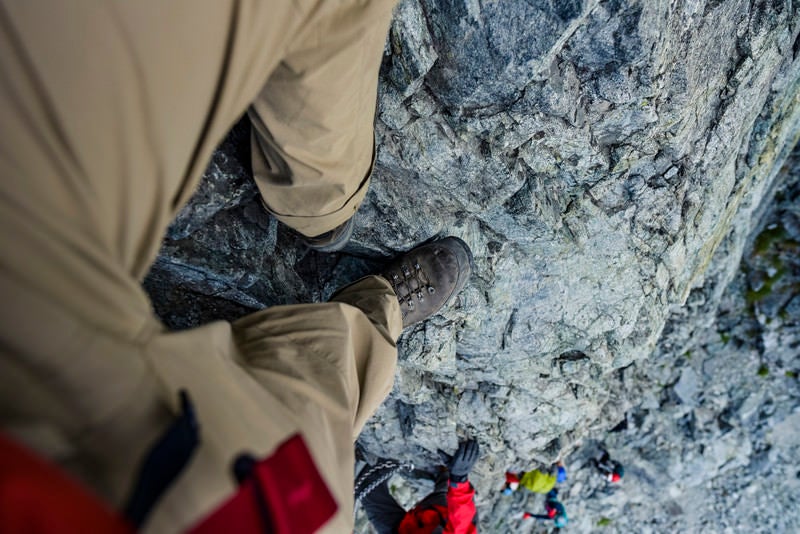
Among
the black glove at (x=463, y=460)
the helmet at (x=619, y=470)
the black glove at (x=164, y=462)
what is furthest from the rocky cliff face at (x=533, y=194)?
the helmet at (x=619, y=470)

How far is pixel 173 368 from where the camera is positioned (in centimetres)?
151

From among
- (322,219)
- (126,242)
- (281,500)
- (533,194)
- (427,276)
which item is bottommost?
(427,276)

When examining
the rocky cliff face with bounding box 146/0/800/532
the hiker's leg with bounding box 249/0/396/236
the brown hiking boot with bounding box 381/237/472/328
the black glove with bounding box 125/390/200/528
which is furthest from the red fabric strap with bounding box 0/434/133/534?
the brown hiking boot with bounding box 381/237/472/328

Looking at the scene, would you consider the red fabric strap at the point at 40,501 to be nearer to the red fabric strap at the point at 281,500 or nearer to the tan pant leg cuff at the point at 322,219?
the red fabric strap at the point at 281,500

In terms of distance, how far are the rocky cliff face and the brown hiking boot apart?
19cm

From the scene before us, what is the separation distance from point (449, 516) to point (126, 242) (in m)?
4.66

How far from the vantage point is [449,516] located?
514 cm

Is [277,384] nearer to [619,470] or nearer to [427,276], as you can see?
[427,276]

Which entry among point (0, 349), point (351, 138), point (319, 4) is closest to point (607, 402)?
point (351, 138)

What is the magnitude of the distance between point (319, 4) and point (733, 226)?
6783 millimetres

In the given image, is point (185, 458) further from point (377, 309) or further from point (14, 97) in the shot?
point (377, 309)

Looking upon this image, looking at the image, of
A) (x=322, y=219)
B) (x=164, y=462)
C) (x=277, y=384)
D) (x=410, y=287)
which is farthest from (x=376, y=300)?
(x=164, y=462)

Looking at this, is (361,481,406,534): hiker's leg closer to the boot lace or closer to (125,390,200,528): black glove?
the boot lace

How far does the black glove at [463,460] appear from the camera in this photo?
563 cm
